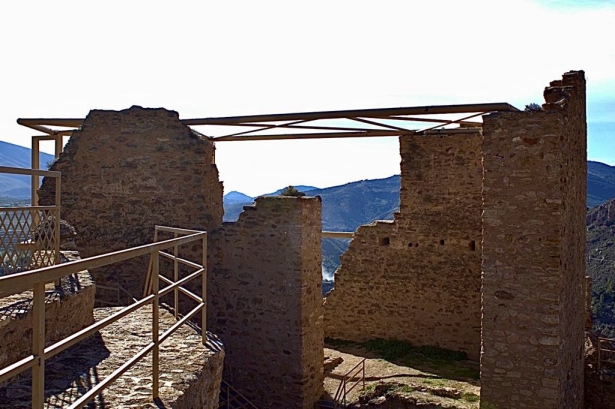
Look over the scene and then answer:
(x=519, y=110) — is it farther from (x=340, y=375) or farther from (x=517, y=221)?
(x=340, y=375)

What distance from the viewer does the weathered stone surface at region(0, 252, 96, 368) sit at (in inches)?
171

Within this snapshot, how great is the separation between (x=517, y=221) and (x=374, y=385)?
4.05 meters

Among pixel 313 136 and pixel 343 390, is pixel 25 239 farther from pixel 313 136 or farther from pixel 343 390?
pixel 313 136

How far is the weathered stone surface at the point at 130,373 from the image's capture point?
162 inches

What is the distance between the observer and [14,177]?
1324 inches

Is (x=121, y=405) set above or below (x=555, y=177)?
below

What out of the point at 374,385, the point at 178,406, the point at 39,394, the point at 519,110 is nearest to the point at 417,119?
the point at 519,110

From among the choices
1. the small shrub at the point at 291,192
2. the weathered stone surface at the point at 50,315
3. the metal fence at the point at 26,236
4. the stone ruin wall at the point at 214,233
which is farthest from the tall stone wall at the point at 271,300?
the metal fence at the point at 26,236

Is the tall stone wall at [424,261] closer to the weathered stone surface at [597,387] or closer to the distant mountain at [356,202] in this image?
the weathered stone surface at [597,387]

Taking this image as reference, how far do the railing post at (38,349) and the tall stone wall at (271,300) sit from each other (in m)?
6.06

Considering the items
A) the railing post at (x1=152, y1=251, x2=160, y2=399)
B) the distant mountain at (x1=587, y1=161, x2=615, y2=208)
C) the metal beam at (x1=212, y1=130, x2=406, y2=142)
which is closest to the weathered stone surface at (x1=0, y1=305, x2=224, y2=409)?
the railing post at (x1=152, y1=251, x2=160, y2=399)

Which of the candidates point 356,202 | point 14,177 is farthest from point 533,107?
point 14,177

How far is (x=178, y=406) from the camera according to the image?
427 cm

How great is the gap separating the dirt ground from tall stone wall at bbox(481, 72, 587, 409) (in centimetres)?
139
